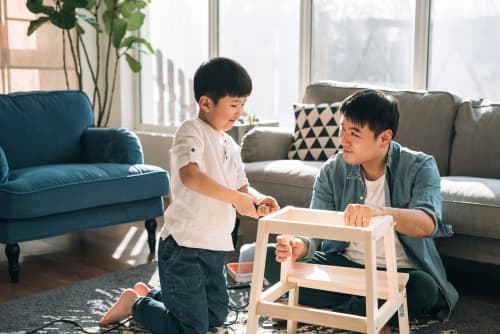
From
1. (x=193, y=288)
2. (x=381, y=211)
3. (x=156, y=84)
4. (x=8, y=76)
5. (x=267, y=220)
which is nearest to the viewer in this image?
(x=267, y=220)

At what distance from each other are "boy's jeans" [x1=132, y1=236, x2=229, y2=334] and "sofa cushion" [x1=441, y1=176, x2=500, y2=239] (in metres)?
0.97

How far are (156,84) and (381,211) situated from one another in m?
3.79

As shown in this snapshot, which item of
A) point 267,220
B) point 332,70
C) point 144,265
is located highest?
point 332,70

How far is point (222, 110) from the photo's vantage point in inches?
80.0

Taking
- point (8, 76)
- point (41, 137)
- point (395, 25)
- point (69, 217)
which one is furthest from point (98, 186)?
point (8, 76)

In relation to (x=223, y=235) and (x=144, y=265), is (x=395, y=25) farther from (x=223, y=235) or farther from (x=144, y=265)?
(x=223, y=235)

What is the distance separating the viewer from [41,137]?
358cm

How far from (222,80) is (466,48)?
6.91 feet

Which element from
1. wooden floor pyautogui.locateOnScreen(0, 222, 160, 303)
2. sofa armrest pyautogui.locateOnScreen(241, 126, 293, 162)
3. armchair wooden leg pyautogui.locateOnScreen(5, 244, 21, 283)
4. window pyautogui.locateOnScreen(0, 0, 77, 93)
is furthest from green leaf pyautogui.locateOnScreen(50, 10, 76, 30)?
armchair wooden leg pyautogui.locateOnScreen(5, 244, 21, 283)

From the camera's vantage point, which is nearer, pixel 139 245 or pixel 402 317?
pixel 402 317

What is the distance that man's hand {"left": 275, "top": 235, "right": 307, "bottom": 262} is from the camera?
197 centimetres

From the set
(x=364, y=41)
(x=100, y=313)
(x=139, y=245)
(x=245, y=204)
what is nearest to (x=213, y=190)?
(x=245, y=204)

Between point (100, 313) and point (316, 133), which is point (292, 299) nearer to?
point (100, 313)

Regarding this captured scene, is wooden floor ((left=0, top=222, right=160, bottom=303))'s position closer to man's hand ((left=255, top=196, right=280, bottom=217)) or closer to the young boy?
the young boy
